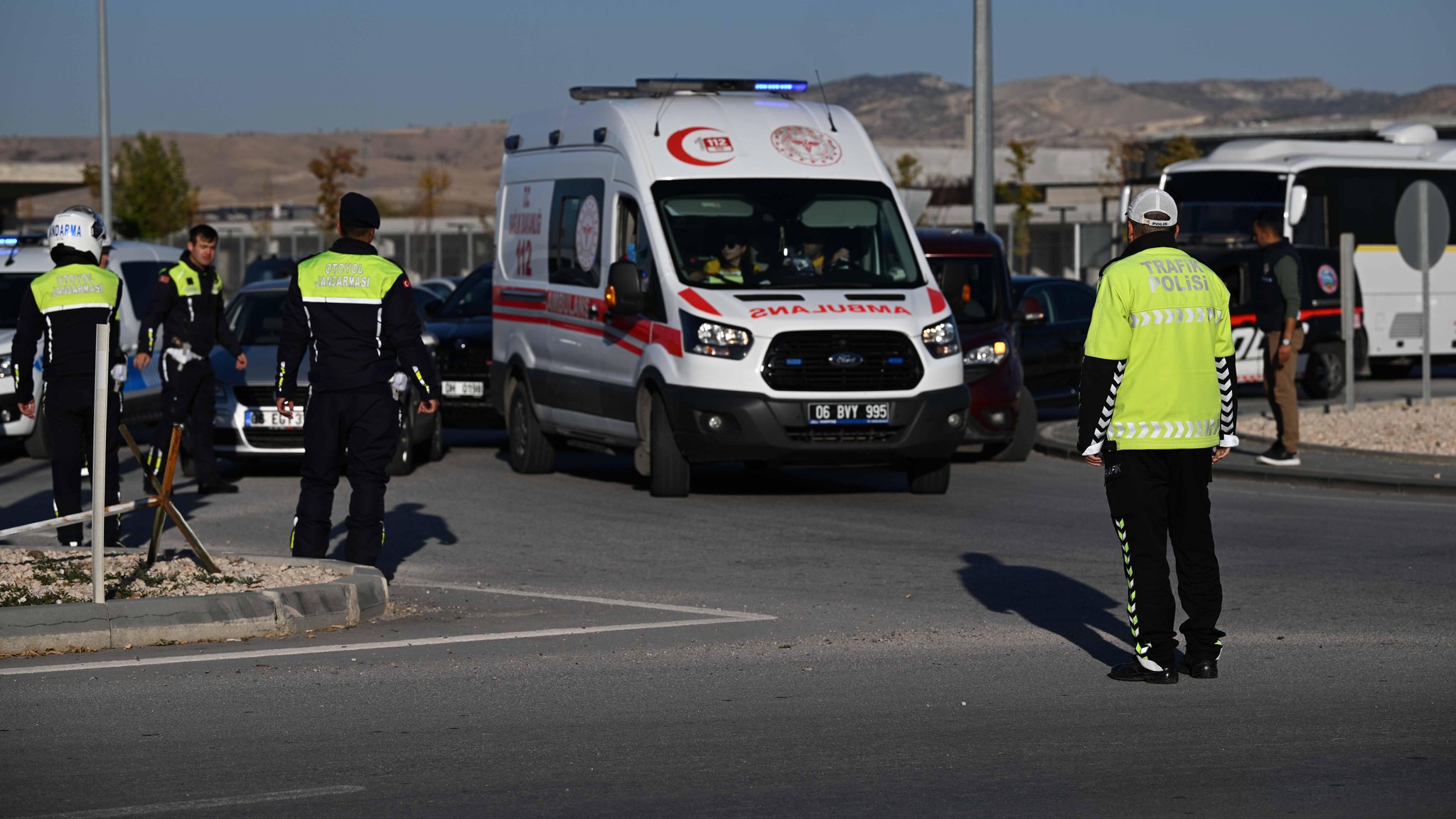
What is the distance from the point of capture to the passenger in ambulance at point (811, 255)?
14102 mm

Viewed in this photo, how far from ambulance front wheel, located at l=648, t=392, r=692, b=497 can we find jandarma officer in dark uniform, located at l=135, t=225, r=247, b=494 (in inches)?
120

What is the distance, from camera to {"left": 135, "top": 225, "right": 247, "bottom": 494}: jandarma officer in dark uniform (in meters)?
14.1

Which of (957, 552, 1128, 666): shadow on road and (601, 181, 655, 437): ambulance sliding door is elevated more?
(601, 181, 655, 437): ambulance sliding door

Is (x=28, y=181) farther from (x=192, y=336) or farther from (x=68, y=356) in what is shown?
(x=68, y=356)

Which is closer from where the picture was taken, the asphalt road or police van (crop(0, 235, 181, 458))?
the asphalt road

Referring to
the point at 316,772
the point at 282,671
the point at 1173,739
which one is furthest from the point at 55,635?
the point at 1173,739

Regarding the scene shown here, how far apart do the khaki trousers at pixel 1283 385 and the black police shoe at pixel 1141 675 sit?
8.41 meters

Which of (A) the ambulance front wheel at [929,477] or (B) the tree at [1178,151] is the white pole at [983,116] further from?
(B) the tree at [1178,151]

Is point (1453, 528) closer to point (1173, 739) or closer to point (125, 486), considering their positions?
point (1173, 739)

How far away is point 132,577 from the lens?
30.4 feet

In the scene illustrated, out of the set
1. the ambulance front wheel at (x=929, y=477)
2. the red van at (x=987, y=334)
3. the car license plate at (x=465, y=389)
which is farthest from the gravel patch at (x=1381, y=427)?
the car license plate at (x=465, y=389)

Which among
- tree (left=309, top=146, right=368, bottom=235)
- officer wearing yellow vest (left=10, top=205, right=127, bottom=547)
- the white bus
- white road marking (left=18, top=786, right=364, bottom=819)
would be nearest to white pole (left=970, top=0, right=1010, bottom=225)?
the white bus

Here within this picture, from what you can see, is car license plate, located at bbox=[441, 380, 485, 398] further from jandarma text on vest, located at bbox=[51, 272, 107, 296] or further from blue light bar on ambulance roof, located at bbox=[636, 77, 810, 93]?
jandarma text on vest, located at bbox=[51, 272, 107, 296]

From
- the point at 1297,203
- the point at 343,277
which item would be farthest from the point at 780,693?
the point at 1297,203
